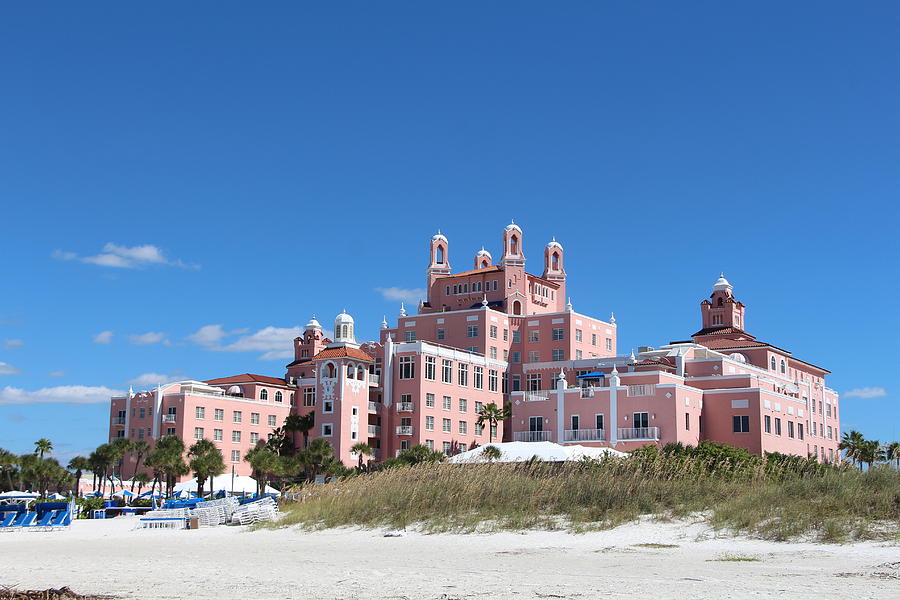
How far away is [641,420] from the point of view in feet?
228

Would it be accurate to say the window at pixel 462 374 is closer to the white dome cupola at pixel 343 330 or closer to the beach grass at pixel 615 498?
the white dome cupola at pixel 343 330

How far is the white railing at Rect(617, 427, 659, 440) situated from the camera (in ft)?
224

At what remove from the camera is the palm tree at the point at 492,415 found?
81188mm

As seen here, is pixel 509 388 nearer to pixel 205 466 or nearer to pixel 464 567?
pixel 205 466

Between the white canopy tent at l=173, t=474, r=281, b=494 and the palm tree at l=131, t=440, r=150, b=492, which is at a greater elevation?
the palm tree at l=131, t=440, r=150, b=492

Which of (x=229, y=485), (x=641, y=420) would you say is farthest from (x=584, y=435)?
(x=229, y=485)

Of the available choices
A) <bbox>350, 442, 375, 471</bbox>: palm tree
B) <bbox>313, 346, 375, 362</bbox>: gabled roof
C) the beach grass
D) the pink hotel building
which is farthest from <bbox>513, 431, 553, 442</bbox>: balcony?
the beach grass

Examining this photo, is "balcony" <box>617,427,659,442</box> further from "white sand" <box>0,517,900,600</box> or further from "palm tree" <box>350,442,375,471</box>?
"white sand" <box>0,517,900,600</box>

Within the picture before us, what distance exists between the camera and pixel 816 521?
24.2 m

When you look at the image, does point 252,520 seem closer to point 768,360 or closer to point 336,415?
point 336,415

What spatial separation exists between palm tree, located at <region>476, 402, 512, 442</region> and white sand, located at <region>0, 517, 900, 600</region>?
51542mm

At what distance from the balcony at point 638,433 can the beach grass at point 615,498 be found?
1348 inches

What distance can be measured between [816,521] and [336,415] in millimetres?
55759

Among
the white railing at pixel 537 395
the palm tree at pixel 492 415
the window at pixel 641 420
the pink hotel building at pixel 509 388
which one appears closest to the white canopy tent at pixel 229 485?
the pink hotel building at pixel 509 388
